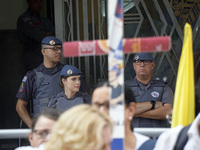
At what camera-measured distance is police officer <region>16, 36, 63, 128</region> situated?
17.0 ft

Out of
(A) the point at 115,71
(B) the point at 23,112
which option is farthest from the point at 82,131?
(B) the point at 23,112

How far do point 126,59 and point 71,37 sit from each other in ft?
2.46

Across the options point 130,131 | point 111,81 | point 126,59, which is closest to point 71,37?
point 126,59

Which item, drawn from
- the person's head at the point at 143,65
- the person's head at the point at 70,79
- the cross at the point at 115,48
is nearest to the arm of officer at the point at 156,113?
the person's head at the point at 143,65

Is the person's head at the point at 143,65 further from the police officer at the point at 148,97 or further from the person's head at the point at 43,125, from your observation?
the person's head at the point at 43,125

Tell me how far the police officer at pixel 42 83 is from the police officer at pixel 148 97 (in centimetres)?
86

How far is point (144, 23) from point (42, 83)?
1.58m

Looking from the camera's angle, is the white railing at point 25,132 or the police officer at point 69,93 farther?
the police officer at point 69,93

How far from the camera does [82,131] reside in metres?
2.03

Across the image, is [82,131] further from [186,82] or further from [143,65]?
[143,65]

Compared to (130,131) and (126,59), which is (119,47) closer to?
(130,131)

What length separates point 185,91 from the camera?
8.91 ft

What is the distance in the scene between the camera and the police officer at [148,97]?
15.9 ft

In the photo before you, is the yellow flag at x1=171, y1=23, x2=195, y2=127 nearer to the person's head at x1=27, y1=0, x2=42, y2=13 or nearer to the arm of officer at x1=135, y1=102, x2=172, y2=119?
the arm of officer at x1=135, y1=102, x2=172, y2=119
